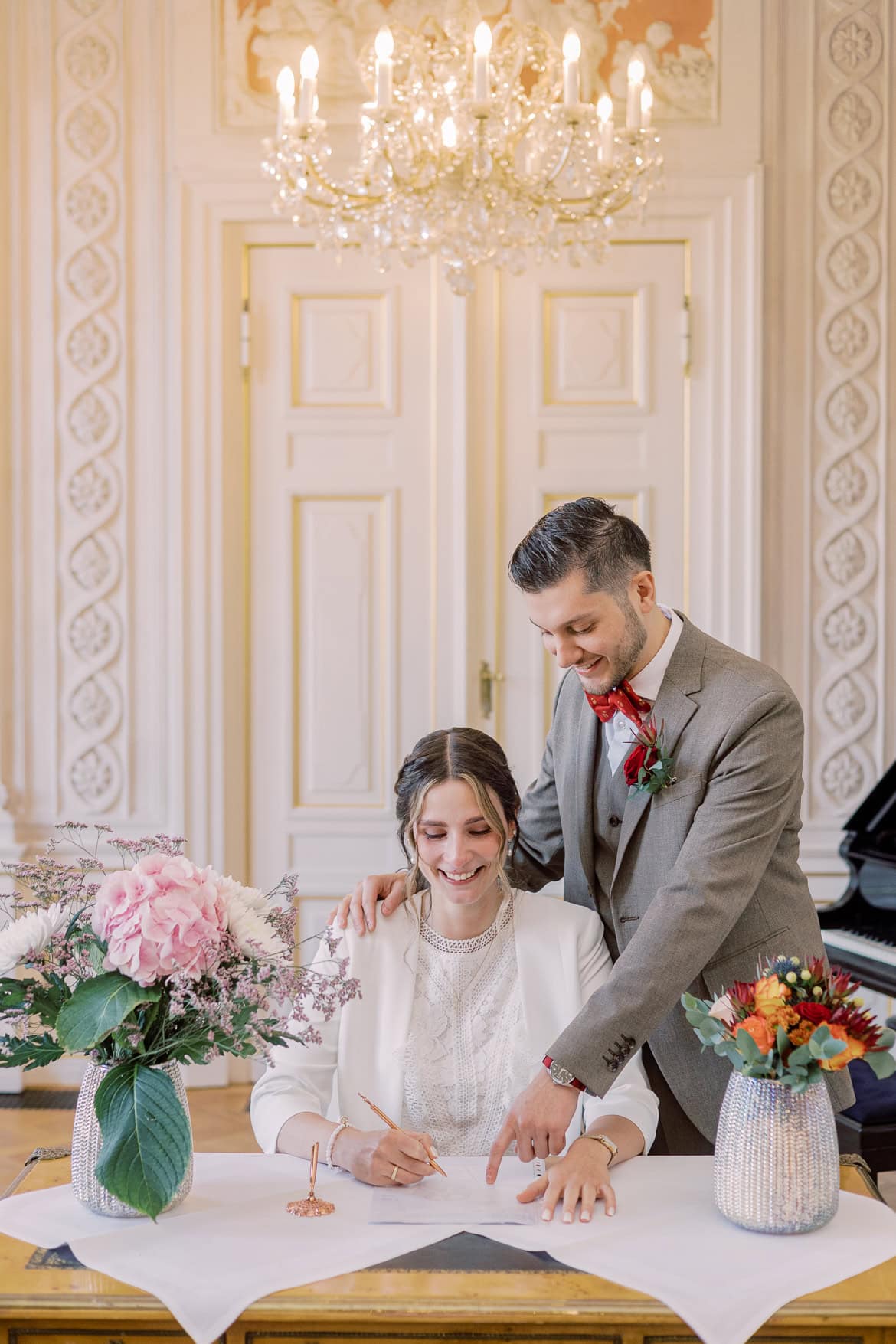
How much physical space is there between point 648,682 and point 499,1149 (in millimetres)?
827

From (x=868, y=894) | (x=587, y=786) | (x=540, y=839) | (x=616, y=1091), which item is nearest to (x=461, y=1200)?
(x=616, y=1091)

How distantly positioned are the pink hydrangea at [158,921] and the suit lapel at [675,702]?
837mm

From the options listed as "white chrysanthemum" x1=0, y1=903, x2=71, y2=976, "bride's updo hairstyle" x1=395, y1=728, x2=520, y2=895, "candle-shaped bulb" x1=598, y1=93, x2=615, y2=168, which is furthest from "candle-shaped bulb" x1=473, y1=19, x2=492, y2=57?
"white chrysanthemum" x1=0, y1=903, x2=71, y2=976

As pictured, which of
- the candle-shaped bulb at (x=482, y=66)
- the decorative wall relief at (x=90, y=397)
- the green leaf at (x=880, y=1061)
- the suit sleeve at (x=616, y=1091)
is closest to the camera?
the green leaf at (x=880, y=1061)

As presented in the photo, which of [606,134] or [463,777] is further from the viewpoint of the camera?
[606,134]

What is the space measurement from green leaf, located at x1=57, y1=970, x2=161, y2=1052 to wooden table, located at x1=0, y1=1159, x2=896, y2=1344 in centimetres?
28

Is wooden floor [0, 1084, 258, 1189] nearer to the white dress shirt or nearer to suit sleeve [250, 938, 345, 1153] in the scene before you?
suit sleeve [250, 938, 345, 1153]

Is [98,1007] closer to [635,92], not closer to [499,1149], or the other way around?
[499,1149]

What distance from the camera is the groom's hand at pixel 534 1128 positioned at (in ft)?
5.88

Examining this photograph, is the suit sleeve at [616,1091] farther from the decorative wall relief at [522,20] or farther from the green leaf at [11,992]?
the decorative wall relief at [522,20]

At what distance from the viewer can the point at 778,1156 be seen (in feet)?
5.23

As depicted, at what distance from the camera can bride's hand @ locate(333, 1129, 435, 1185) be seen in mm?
1798

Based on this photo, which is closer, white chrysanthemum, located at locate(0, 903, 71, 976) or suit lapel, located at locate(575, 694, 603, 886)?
white chrysanthemum, located at locate(0, 903, 71, 976)

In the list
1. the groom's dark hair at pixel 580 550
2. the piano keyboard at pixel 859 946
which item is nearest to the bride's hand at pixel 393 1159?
the groom's dark hair at pixel 580 550
